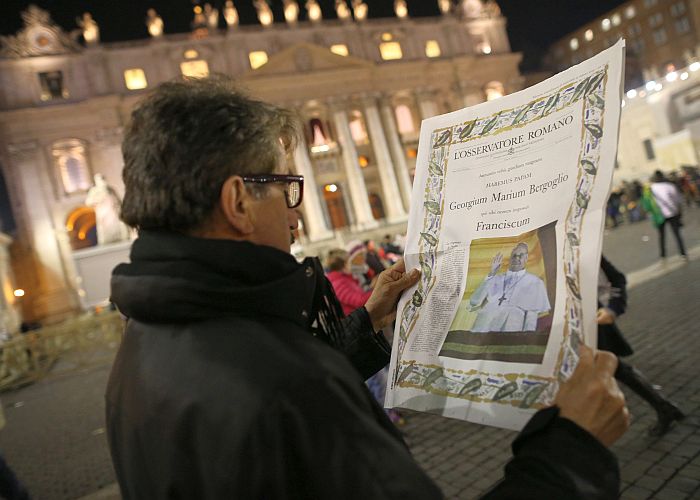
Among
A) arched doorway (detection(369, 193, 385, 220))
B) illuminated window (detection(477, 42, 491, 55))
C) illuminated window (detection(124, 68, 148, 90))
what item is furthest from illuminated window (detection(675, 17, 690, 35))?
illuminated window (detection(124, 68, 148, 90))

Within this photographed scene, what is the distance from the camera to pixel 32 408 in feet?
30.7

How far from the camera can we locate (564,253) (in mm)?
1103

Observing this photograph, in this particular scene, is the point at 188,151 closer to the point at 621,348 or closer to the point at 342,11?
the point at 621,348

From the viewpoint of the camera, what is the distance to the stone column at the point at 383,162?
125 feet

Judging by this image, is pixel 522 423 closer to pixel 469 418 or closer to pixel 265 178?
pixel 469 418

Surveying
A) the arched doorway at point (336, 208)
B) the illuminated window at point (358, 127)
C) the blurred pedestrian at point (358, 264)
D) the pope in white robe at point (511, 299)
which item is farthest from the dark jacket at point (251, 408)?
the illuminated window at point (358, 127)

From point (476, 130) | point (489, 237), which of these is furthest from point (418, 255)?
point (476, 130)

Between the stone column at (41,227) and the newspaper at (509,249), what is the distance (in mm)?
33790

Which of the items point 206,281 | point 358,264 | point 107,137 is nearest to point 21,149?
point 107,137

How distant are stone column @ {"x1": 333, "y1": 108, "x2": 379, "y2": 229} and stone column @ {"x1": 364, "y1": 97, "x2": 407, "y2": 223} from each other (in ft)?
5.05

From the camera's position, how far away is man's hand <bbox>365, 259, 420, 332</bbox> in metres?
1.69

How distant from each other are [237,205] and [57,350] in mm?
14790

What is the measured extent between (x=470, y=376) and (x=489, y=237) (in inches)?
14.1

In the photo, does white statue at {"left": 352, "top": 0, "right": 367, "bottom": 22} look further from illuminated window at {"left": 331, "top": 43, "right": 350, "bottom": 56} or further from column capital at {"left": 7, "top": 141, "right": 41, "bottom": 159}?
column capital at {"left": 7, "top": 141, "right": 41, "bottom": 159}
